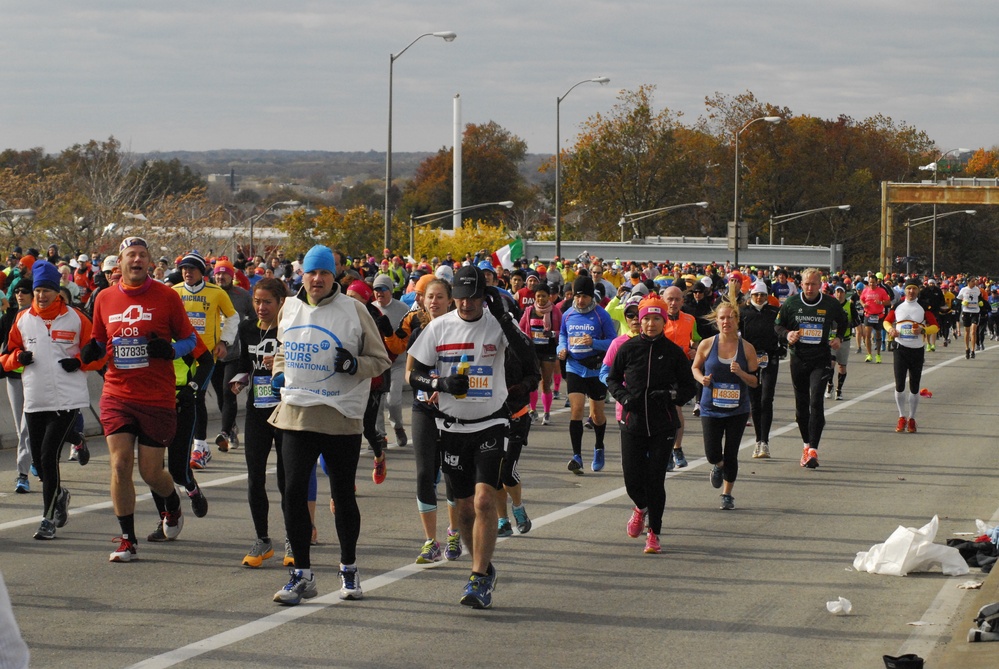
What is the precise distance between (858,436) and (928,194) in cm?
6788

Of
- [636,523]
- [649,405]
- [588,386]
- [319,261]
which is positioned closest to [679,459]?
[588,386]

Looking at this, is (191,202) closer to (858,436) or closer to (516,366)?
(858,436)

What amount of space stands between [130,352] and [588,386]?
19.4ft

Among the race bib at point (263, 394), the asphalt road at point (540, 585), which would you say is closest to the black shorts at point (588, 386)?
the asphalt road at point (540, 585)

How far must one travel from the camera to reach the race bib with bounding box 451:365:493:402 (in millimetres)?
7945

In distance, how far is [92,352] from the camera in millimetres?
8898

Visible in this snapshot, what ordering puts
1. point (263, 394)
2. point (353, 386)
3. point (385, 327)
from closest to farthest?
point (353, 386) < point (263, 394) < point (385, 327)

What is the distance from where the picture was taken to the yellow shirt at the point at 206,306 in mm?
12461

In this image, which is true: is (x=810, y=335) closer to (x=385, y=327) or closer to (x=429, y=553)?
(x=385, y=327)

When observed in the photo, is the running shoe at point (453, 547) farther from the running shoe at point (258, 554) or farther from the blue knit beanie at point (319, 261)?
the blue knit beanie at point (319, 261)

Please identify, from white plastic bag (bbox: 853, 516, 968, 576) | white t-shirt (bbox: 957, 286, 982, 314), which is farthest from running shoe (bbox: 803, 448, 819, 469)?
white t-shirt (bbox: 957, 286, 982, 314)

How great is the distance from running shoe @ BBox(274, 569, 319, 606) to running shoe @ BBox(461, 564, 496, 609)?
90 centimetres

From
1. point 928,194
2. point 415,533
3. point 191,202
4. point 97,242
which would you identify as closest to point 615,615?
point 415,533

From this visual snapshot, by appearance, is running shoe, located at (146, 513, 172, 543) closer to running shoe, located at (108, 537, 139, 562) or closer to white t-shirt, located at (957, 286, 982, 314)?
running shoe, located at (108, 537, 139, 562)
